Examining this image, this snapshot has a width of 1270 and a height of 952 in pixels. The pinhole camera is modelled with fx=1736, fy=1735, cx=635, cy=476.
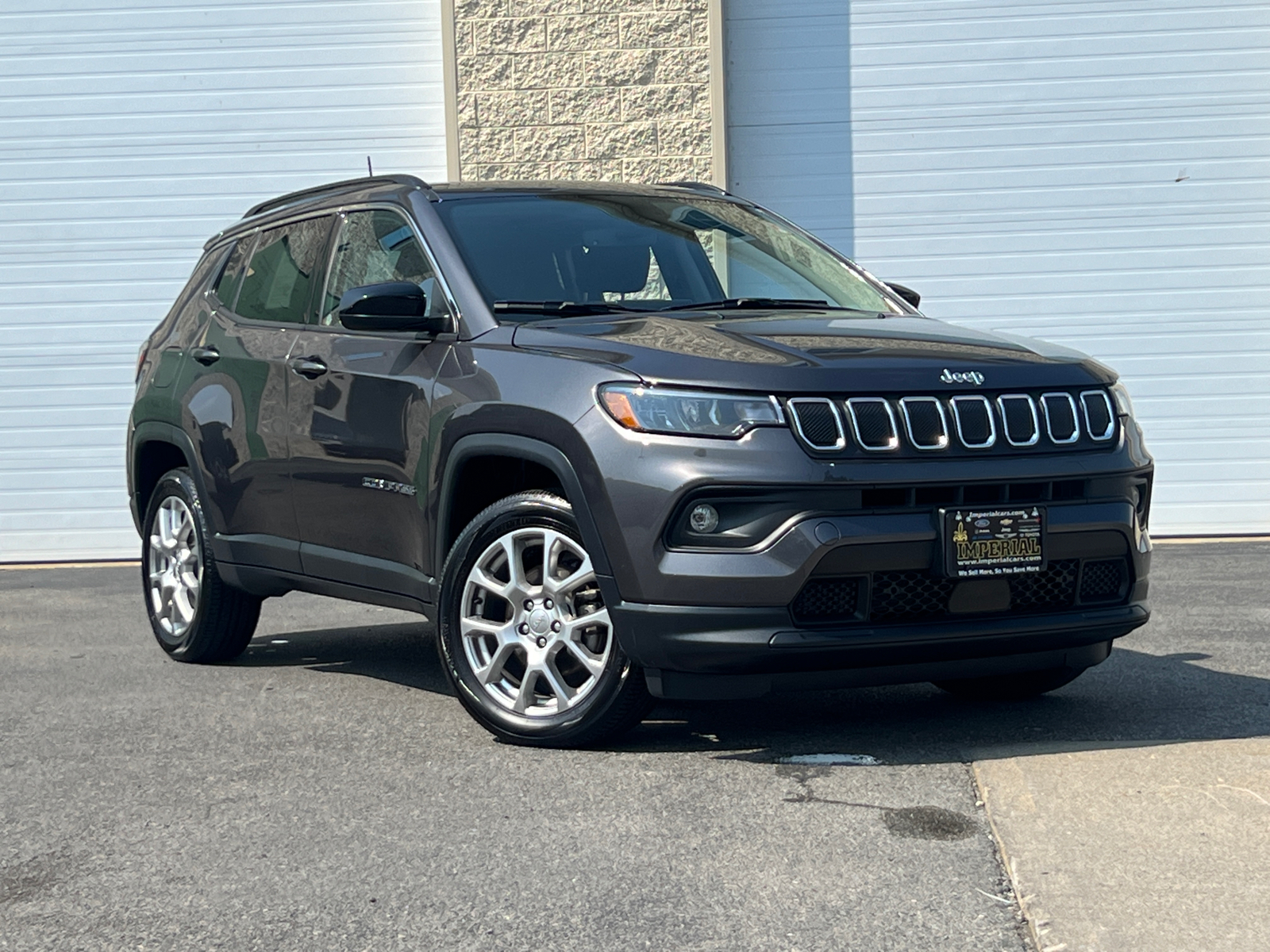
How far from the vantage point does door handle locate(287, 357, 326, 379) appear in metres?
6.01

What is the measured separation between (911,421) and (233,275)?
11.5 feet

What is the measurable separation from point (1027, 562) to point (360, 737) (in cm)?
210

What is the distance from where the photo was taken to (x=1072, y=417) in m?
4.95

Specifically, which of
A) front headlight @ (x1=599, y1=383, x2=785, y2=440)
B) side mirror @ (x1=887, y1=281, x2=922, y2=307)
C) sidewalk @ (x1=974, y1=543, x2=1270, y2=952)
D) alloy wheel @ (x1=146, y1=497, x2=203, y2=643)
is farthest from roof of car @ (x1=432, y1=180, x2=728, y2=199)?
sidewalk @ (x1=974, y1=543, x2=1270, y2=952)

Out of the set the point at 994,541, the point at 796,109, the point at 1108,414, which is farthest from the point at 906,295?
the point at 796,109

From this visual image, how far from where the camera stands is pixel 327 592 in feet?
20.4

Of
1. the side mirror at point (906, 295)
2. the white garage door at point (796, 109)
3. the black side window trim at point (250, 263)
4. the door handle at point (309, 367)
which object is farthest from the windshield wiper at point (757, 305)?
the white garage door at point (796, 109)

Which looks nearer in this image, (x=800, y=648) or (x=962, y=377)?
(x=800, y=648)

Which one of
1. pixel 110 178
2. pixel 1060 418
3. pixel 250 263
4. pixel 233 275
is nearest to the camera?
pixel 1060 418

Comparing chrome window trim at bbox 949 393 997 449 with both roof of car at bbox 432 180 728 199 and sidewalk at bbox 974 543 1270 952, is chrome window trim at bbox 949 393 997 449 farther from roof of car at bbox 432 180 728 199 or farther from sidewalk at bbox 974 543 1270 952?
roof of car at bbox 432 180 728 199

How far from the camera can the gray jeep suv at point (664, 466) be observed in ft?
15.1

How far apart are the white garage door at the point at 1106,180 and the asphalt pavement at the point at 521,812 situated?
5667 millimetres

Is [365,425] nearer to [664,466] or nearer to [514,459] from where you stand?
[514,459]

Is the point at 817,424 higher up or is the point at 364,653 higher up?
the point at 817,424
